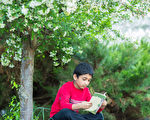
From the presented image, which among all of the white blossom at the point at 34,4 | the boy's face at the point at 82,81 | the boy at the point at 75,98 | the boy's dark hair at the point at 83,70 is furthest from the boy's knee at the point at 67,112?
the white blossom at the point at 34,4

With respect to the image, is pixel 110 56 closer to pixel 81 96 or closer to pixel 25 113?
pixel 81 96

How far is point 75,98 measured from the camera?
2471 mm

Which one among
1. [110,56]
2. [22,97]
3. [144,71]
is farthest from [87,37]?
[144,71]

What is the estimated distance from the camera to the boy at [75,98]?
2.24 metres

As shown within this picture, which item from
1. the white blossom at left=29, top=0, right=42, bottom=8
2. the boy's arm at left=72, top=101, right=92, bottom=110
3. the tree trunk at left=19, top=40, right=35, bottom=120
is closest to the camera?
the white blossom at left=29, top=0, right=42, bottom=8

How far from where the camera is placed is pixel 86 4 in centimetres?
252

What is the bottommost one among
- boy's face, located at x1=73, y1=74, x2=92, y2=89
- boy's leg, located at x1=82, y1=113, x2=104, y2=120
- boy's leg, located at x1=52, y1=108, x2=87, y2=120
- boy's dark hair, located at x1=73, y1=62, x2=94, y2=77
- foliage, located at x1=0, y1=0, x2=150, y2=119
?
boy's leg, located at x1=82, y1=113, x2=104, y2=120

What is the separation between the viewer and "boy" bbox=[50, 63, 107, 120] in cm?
224

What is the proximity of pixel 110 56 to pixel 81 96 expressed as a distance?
176cm

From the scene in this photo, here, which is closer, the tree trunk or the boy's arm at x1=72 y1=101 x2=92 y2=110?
the boy's arm at x1=72 y1=101 x2=92 y2=110

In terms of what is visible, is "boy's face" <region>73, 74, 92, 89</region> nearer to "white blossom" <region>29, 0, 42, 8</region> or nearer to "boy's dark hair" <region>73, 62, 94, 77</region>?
"boy's dark hair" <region>73, 62, 94, 77</region>

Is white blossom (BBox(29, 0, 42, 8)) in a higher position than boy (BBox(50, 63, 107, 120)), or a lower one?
higher

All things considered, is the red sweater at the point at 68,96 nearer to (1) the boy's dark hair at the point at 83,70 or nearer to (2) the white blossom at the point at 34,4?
(1) the boy's dark hair at the point at 83,70

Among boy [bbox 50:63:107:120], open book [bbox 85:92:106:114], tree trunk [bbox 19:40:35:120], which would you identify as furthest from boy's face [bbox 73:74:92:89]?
tree trunk [bbox 19:40:35:120]
